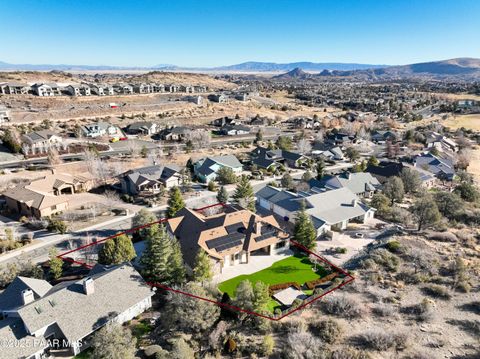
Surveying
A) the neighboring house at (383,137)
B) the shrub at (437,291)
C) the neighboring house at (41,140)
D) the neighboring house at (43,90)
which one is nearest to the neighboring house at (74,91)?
the neighboring house at (43,90)

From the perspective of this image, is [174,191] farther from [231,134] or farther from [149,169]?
[231,134]

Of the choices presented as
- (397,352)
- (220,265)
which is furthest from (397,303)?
(220,265)

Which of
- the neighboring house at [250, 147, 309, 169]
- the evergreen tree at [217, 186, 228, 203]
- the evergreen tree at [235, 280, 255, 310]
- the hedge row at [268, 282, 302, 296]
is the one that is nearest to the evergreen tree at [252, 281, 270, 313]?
the evergreen tree at [235, 280, 255, 310]

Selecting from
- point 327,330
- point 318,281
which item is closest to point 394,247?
point 318,281

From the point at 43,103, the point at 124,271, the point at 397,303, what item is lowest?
the point at 397,303

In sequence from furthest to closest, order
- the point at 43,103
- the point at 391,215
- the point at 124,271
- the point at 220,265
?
the point at 43,103 → the point at 391,215 → the point at 220,265 → the point at 124,271

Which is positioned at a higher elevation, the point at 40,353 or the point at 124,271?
the point at 124,271
